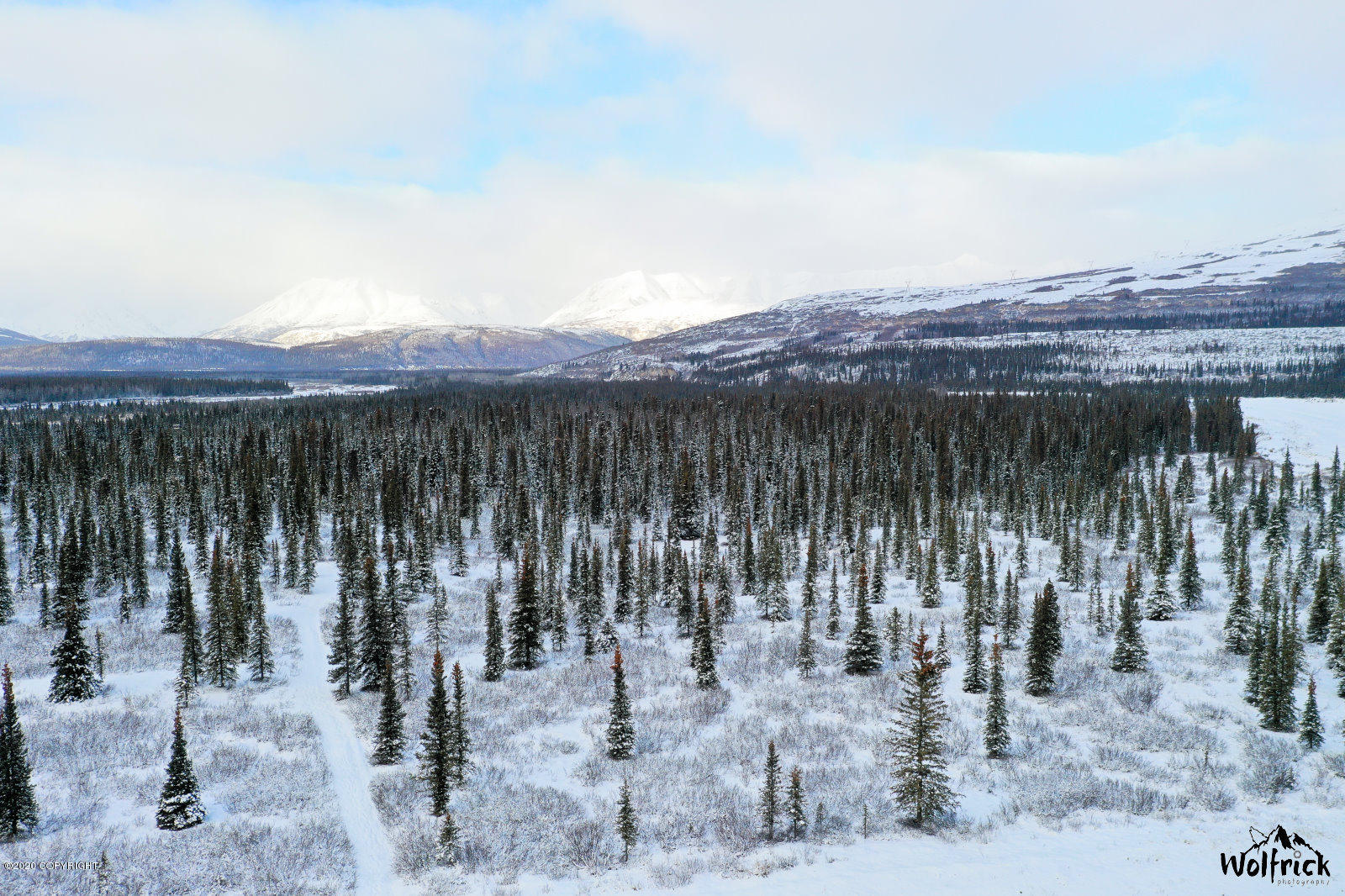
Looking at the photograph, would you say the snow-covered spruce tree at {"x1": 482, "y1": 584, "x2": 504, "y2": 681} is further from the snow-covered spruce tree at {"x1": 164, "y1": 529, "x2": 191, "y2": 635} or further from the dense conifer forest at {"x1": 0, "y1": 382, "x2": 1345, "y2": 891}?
the snow-covered spruce tree at {"x1": 164, "y1": 529, "x2": 191, "y2": 635}

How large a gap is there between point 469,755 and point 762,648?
24.7 m

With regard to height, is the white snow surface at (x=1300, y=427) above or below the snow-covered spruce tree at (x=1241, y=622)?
above

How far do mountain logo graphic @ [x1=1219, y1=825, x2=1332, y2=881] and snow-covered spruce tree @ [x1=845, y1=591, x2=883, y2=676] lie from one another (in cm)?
2237

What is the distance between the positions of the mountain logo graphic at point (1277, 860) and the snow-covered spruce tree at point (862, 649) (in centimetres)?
2237

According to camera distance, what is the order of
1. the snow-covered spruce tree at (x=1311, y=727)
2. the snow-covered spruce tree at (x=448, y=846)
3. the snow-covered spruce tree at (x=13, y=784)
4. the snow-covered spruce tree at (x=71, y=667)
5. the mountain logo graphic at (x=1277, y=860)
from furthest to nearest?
the snow-covered spruce tree at (x=71, y=667), the snow-covered spruce tree at (x=1311, y=727), the snow-covered spruce tree at (x=13, y=784), the snow-covered spruce tree at (x=448, y=846), the mountain logo graphic at (x=1277, y=860)

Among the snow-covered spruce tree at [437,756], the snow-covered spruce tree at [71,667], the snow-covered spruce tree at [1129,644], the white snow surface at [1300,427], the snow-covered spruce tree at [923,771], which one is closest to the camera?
the snow-covered spruce tree at [923,771]

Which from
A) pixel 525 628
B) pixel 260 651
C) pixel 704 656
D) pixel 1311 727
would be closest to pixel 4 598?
pixel 260 651

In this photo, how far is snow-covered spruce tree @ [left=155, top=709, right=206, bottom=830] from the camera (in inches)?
1051

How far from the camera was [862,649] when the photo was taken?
45.7 metres

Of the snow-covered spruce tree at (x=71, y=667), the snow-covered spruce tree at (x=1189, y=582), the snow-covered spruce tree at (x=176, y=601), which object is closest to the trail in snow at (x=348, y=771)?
the snow-covered spruce tree at (x=176, y=601)

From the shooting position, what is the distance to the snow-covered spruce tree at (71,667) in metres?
40.7

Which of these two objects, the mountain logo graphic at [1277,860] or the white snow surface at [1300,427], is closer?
the mountain logo graphic at [1277,860]

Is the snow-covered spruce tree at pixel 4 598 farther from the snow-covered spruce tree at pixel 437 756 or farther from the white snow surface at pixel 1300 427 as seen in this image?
the white snow surface at pixel 1300 427

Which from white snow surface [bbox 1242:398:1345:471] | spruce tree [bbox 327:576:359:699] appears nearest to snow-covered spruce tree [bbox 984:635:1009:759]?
spruce tree [bbox 327:576:359:699]
